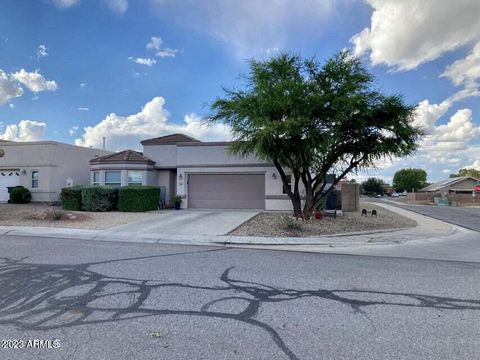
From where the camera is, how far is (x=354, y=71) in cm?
1371

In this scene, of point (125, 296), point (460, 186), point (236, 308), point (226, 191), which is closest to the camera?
point (236, 308)

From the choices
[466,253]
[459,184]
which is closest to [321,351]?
[466,253]

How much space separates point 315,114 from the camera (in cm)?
1321

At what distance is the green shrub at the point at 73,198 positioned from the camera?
18094 millimetres

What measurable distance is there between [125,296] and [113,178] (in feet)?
58.6

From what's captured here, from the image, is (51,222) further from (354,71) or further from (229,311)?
(354,71)

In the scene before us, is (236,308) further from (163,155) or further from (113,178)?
(163,155)

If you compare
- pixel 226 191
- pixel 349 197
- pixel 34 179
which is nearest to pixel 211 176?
pixel 226 191

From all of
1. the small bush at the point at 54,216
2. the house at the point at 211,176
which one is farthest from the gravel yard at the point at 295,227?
the small bush at the point at 54,216

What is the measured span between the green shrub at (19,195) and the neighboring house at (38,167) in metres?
0.67

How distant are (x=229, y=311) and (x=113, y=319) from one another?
1560 mm

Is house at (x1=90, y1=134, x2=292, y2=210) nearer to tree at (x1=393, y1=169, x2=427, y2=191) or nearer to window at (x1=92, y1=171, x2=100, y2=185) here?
window at (x1=92, y1=171, x2=100, y2=185)

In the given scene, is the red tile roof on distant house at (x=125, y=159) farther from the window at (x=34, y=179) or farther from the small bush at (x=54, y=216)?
the small bush at (x=54, y=216)

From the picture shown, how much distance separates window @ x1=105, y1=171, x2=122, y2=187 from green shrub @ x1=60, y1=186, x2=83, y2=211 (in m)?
A: 3.23
